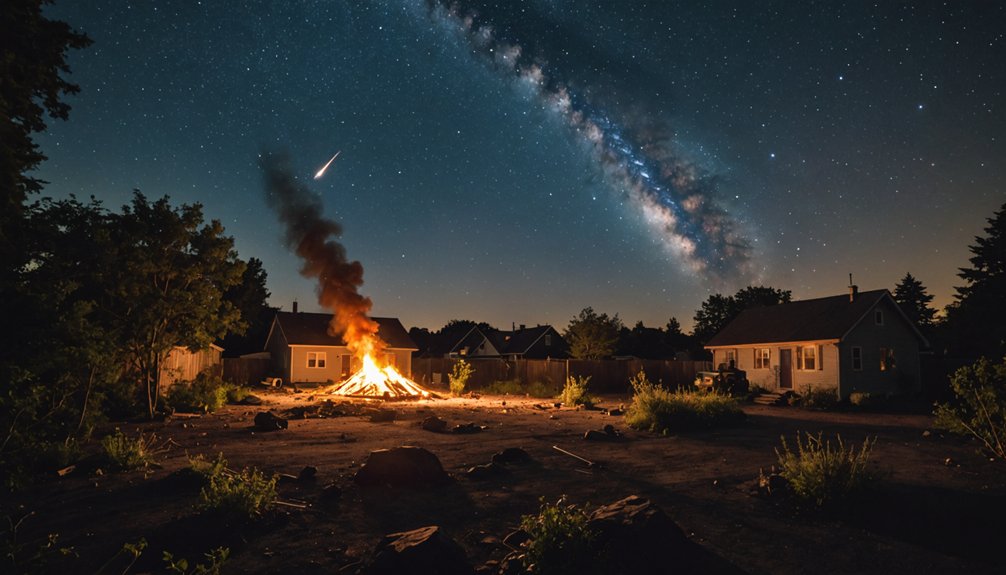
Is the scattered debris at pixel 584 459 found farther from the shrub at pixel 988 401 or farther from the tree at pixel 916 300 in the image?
the tree at pixel 916 300

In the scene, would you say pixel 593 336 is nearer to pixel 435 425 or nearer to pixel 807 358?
pixel 807 358

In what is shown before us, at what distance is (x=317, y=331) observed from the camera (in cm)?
4616

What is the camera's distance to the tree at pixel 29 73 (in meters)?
10.3

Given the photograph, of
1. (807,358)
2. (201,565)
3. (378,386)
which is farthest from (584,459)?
(807,358)

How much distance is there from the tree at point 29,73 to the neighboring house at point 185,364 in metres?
10.6

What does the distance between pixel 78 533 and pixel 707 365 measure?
36249 millimetres

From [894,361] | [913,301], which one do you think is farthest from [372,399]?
[913,301]

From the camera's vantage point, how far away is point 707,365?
37.8 metres

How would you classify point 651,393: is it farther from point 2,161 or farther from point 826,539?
point 2,161

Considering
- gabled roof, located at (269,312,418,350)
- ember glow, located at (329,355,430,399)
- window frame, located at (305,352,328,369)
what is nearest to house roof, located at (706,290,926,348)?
ember glow, located at (329,355,430,399)

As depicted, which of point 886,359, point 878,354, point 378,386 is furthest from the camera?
point 378,386

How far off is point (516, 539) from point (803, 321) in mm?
30827

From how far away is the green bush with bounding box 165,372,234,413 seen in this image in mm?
21125

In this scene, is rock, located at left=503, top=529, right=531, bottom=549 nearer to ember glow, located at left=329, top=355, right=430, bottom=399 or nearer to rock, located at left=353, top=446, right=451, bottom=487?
rock, located at left=353, top=446, right=451, bottom=487
